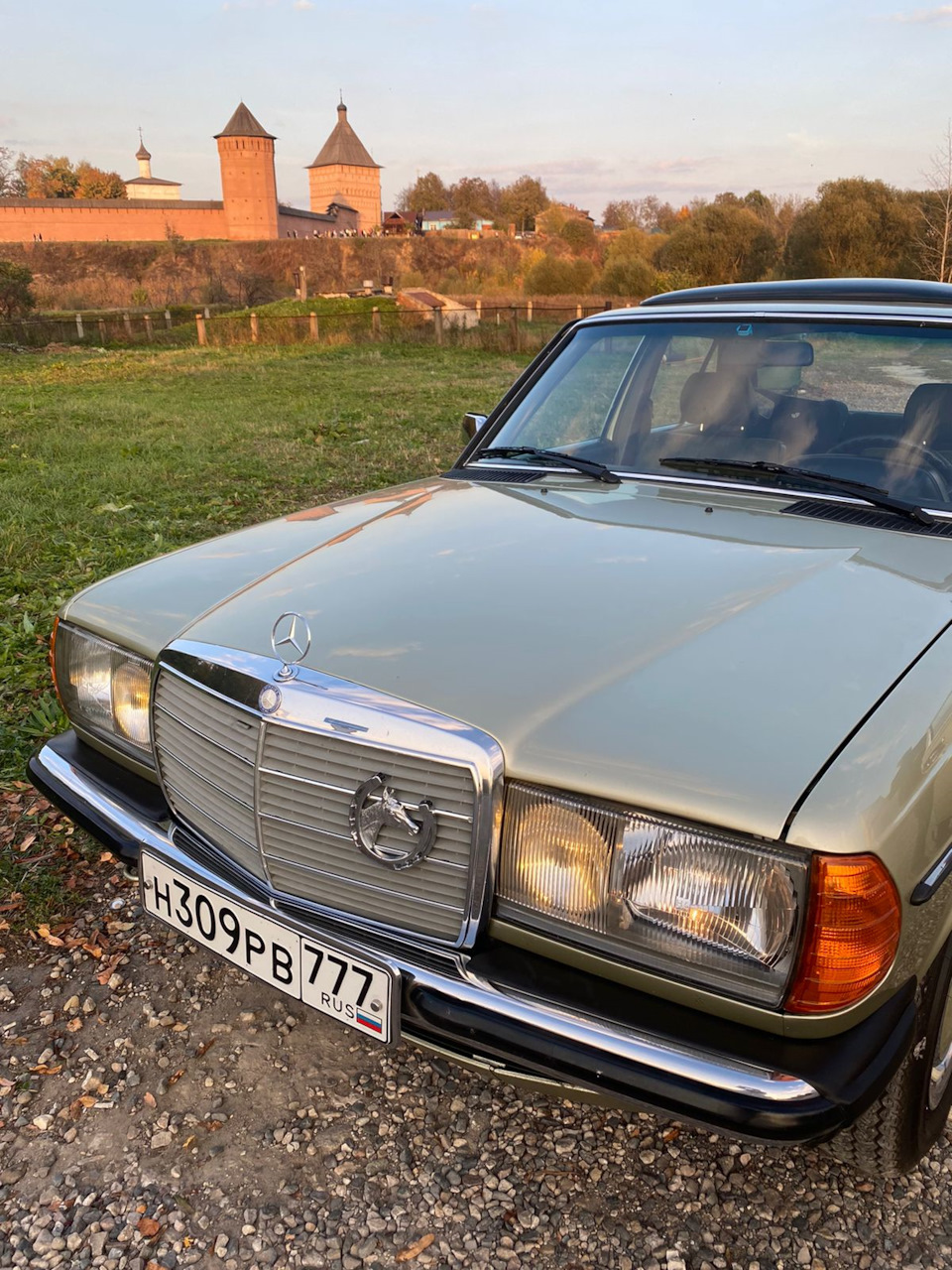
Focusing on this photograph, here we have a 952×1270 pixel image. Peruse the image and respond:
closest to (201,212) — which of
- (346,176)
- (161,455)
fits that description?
(346,176)

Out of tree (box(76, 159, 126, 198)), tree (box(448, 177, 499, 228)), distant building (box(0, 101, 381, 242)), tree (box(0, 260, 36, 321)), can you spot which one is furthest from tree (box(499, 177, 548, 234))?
tree (box(0, 260, 36, 321))

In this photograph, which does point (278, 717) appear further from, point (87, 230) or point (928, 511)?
point (87, 230)

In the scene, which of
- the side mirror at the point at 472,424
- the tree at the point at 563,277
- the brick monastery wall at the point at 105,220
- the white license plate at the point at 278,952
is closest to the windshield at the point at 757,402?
the side mirror at the point at 472,424

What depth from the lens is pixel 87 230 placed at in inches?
3241

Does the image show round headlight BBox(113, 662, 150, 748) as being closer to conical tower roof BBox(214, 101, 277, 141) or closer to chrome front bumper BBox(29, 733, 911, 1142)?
chrome front bumper BBox(29, 733, 911, 1142)

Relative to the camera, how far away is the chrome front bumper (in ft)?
4.77

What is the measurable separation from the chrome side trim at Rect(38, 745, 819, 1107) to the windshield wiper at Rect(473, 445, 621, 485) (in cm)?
161

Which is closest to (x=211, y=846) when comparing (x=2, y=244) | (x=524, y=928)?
(x=524, y=928)

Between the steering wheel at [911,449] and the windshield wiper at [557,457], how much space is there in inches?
25.3

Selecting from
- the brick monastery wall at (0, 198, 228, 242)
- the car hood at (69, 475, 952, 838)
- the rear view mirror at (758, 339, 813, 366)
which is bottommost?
the car hood at (69, 475, 952, 838)

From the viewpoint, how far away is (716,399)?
2.95m

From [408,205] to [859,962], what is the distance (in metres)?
123

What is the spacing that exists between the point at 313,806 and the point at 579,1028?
0.63 meters

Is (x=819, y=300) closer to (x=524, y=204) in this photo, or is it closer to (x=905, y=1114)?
(x=905, y=1114)
